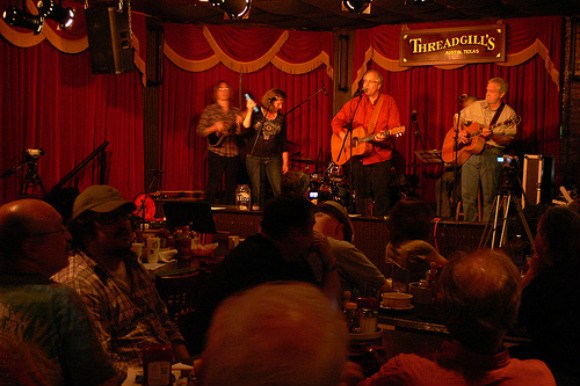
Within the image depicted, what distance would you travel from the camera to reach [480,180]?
26.5 ft

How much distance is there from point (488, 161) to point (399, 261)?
14.6ft

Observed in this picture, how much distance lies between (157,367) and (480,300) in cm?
100

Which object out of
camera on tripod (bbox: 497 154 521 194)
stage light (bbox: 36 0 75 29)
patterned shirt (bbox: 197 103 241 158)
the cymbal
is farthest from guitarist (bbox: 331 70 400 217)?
stage light (bbox: 36 0 75 29)

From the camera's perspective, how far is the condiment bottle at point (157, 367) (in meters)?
2.05

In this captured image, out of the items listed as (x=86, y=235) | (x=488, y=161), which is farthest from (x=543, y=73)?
(x=86, y=235)

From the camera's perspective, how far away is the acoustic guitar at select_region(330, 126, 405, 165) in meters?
8.62

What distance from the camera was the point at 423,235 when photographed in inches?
157

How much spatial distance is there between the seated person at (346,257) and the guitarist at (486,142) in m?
4.41

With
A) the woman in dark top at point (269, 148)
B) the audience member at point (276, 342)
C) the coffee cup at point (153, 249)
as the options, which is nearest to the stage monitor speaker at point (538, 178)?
the woman in dark top at point (269, 148)

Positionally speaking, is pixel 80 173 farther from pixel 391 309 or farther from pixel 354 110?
pixel 391 309

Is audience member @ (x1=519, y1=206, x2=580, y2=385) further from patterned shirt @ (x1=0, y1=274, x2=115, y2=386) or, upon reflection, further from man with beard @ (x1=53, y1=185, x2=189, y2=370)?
patterned shirt @ (x1=0, y1=274, x2=115, y2=386)

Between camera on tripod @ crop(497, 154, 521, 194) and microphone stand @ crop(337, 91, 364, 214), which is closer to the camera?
camera on tripod @ crop(497, 154, 521, 194)

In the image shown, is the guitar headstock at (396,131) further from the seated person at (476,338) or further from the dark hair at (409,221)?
the seated person at (476,338)

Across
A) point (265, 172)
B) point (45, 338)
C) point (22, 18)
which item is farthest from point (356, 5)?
point (45, 338)
